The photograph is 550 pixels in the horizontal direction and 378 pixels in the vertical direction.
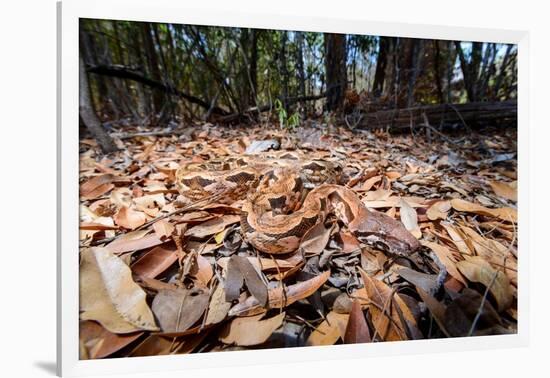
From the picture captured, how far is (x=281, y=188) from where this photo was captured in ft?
5.66

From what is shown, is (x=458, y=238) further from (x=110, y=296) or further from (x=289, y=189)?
(x=110, y=296)

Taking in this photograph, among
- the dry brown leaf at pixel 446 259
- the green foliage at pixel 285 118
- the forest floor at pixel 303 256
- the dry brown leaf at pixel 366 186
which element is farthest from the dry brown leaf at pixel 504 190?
the green foliage at pixel 285 118

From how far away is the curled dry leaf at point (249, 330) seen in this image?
1589mm

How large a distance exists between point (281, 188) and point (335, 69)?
490 mm

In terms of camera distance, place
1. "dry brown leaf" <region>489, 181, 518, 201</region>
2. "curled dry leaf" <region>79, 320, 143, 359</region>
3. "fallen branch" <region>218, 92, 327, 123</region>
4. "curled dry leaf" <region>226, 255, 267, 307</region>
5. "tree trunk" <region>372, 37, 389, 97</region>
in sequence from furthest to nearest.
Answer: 1. "dry brown leaf" <region>489, 181, 518, 201</region>
2. "tree trunk" <region>372, 37, 389, 97</region>
3. "fallen branch" <region>218, 92, 327, 123</region>
4. "curled dry leaf" <region>226, 255, 267, 307</region>
5. "curled dry leaf" <region>79, 320, 143, 359</region>

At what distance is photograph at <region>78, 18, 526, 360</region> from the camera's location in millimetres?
1573

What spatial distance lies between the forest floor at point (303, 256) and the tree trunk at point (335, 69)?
0.12 metres

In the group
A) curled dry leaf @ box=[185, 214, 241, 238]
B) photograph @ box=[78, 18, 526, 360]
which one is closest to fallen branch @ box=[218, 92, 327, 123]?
photograph @ box=[78, 18, 526, 360]

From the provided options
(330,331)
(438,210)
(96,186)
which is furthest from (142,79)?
(438,210)

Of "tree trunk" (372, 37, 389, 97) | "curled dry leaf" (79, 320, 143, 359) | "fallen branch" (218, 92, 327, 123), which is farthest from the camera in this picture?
"tree trunk" (372, 37, 389, 97)

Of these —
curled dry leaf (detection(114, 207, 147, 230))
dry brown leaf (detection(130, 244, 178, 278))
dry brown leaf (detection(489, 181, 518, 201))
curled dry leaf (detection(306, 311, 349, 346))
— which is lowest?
curled dry leaf (detection(306, 311, 349, 346))

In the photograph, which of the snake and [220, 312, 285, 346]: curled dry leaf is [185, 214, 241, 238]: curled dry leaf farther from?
[220, 312, 285, 346]: curled dry leaf
